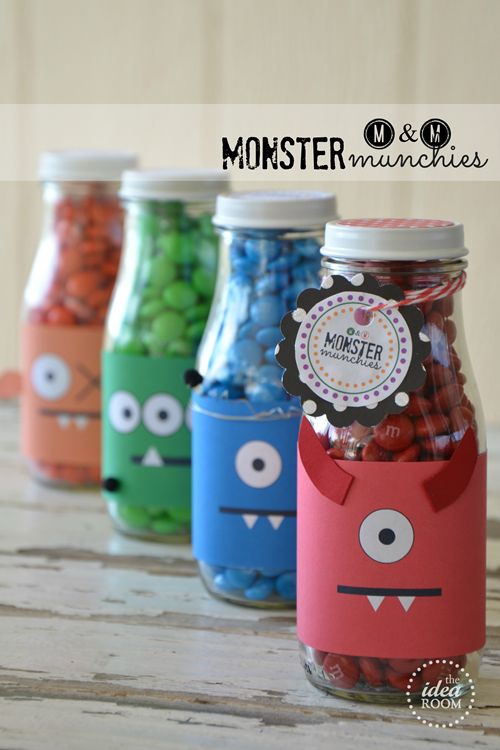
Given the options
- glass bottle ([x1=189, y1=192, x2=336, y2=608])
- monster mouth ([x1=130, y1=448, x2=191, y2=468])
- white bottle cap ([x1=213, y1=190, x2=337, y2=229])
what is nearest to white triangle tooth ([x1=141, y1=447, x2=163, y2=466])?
monster mouth ([x1=130, y1=448, x2=191, y2=468])

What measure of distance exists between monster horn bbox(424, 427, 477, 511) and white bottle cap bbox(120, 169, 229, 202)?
0.36 m

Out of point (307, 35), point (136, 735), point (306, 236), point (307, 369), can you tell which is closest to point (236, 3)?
point (307, 35)

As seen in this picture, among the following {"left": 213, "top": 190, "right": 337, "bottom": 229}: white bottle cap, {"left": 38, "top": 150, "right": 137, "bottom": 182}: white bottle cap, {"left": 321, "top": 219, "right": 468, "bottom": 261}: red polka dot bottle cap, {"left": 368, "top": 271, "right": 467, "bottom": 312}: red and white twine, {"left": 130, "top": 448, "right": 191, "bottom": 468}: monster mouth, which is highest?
{"left": 38, "top": 150, "right": 137, "bottom": 182}: white bottle cap

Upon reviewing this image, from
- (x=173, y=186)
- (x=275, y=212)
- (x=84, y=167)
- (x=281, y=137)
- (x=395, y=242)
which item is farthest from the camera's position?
(x=281, y=137)

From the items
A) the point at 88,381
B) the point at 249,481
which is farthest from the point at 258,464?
the point at 88,381

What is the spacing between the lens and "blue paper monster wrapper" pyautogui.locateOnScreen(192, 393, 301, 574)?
0.84 metres

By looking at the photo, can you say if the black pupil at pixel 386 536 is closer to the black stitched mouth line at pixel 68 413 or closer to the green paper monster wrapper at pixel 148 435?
the green paper monster wrapper at pixel 148 435

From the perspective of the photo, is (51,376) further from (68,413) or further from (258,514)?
(258,514)

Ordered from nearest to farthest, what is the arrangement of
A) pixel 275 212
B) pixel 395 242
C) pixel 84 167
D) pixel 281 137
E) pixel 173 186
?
pixel 395 242
pixel 275 212
pixel 173 186
pixel 84 167
pixel 281 137

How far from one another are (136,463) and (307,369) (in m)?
0.34

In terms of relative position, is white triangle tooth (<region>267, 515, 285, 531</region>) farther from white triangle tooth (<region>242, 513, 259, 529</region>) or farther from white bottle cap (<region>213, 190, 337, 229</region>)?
white bottle cap (<region>213, 190, 337, 229</region>)

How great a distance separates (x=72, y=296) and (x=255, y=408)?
1.01 ft

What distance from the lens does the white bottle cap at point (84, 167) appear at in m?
1.07

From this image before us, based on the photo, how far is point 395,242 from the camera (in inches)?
26.3
